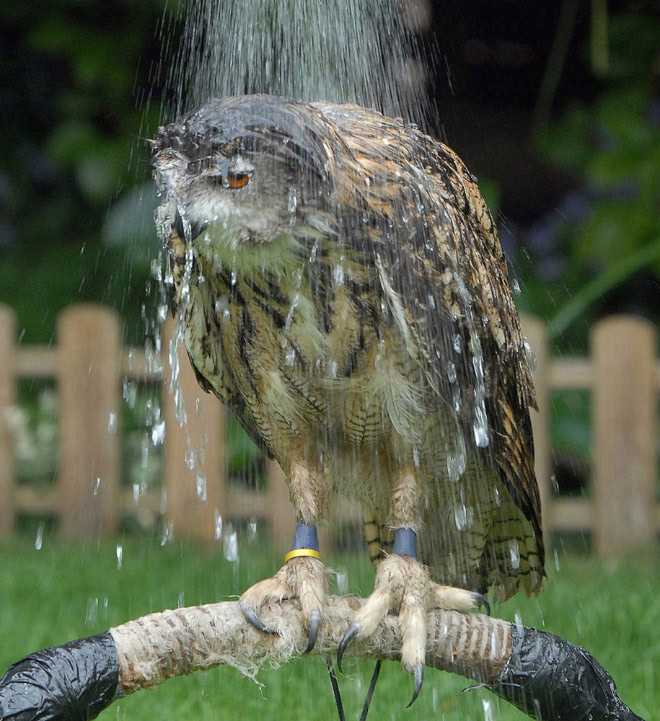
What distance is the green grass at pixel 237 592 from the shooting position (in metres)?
3.21

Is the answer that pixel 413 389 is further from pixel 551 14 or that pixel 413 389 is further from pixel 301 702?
pixel 551 14

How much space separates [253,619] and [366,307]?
2.25 feet

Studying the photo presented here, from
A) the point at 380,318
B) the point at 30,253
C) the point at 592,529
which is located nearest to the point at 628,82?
the point at 592,529

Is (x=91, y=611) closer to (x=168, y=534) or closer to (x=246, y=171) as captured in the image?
(x=168, y=534)

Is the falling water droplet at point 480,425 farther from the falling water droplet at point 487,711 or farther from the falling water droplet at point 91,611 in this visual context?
the falling water droplet at point 91,611

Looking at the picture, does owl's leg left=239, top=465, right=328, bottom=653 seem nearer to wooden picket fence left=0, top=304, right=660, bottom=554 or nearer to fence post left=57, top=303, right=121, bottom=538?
wooden picket fence left=0, top=304, right=660, bottom=554

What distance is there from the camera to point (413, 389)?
2379 mm

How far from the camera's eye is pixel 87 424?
542 centimetres

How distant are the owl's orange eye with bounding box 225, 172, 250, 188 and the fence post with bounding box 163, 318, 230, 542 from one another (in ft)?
9.98

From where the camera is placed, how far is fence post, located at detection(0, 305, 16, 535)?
17.8 ft

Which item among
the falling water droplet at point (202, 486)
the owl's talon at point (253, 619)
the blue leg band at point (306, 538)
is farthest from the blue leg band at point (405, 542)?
the falling water droplet at point (202, 486)

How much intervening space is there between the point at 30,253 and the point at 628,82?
11.8 feet

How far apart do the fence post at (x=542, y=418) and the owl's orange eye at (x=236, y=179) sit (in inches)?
121

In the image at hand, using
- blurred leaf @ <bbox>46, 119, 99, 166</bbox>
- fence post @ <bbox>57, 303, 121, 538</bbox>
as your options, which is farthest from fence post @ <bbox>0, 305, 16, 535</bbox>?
blurred leaf @ <bbox>46, 119, 99, 166</bbox>
